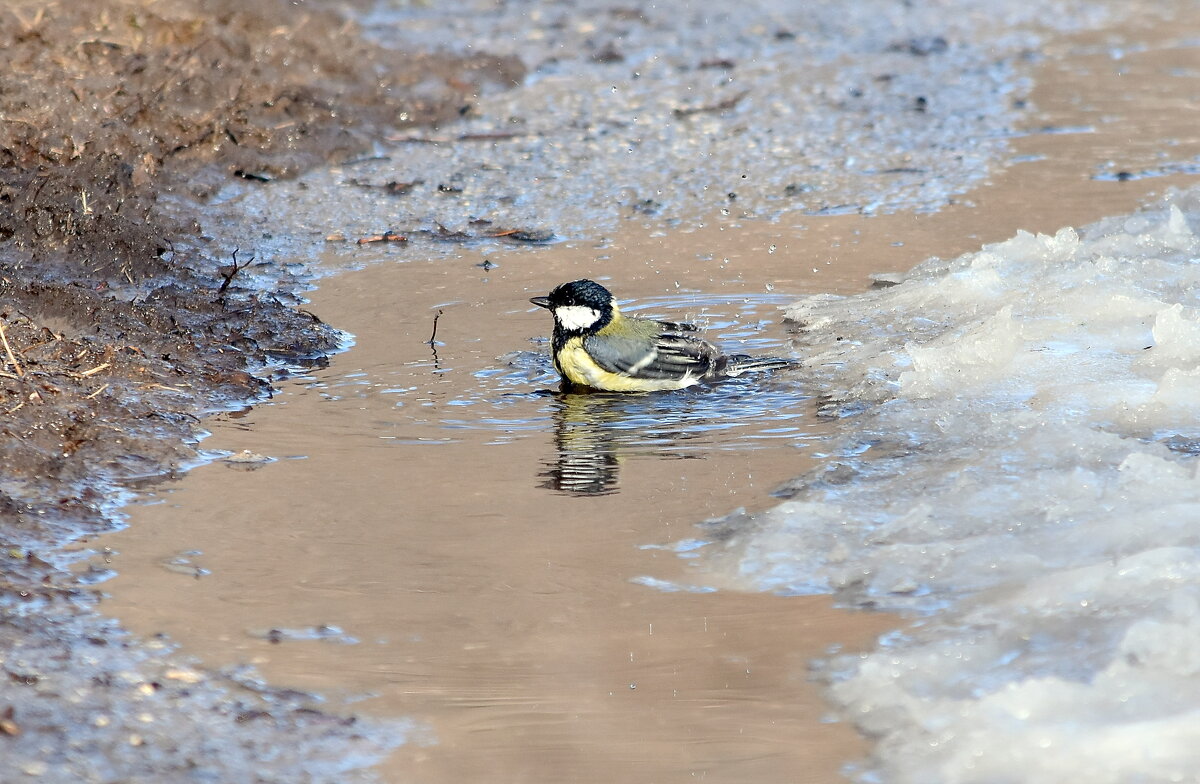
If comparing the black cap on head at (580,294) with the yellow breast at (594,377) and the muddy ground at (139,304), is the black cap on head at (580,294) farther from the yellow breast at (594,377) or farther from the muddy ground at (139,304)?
the muddy ground at (139,304)

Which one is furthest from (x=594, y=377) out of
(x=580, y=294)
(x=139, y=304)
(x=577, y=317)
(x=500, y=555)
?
(x=139, y=304)

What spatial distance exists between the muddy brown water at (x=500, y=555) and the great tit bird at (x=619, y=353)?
14cm

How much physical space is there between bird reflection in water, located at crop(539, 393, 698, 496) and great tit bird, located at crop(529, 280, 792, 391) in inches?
4.2

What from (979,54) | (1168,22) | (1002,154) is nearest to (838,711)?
(1002,154)

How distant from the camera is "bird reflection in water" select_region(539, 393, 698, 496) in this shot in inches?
219

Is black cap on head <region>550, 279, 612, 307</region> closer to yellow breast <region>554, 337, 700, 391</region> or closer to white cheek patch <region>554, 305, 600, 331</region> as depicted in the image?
white cheek patch <region>554, 305, 600, 331</region>

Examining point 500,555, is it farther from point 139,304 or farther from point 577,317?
point 139,304

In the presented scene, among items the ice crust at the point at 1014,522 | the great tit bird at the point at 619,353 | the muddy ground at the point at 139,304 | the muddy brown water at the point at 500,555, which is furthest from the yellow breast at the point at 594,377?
the muddy ground at the point at 139,304

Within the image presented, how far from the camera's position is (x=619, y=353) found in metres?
6.66

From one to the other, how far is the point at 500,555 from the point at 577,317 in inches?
79.9

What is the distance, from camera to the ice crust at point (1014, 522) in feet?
12.2

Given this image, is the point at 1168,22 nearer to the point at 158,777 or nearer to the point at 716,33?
the point at 716,33

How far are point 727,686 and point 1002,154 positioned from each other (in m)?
7.77

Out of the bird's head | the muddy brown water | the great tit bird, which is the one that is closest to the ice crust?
the muddy brown water
